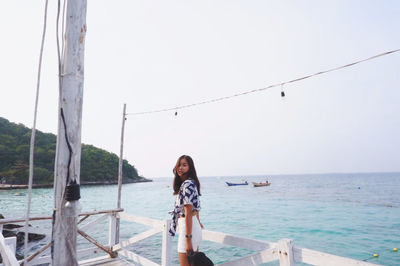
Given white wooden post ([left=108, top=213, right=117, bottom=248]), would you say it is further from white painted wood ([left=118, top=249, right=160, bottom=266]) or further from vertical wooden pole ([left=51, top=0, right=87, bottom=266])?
vertical wooden pole ([left=51, top=0, right=87, bottom=266])

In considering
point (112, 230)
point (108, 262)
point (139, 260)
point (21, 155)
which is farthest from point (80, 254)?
point (21, 155)

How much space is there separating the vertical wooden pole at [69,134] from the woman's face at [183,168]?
136 centimetres

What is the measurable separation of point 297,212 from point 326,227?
8.08 meters

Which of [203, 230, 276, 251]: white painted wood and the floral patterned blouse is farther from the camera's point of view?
the floral patterned blouse

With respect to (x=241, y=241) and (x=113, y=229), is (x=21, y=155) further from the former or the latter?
(x=241, y=241)

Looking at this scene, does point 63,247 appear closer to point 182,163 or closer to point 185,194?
point 185,194

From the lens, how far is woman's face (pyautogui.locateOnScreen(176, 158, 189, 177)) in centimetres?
328

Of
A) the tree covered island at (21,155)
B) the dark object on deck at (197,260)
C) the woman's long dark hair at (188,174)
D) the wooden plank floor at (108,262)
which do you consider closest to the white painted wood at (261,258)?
the dark object on deck at (197,260)

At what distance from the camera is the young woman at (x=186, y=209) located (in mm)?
2879

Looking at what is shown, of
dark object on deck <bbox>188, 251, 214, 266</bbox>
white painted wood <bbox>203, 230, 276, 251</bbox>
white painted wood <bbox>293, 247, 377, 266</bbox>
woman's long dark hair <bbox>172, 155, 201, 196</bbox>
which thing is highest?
woman's long dark hair <bbox>172, 155, 201, 196</bbox>

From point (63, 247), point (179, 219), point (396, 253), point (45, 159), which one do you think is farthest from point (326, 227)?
point (45, 159)

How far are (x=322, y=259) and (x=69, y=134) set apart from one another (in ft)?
7.96

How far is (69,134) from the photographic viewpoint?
85.7 inches

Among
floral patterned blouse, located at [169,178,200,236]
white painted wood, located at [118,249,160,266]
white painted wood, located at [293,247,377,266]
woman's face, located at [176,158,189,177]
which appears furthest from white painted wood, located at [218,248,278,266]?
white painted wood, located at [118,249,160,266]
